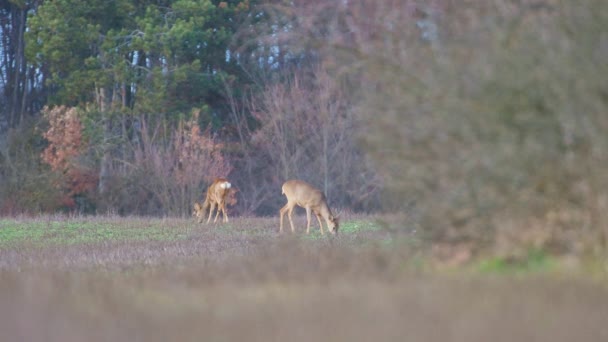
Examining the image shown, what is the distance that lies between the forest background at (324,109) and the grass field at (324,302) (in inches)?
23.1

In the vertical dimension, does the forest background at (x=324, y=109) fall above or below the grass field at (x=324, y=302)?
above

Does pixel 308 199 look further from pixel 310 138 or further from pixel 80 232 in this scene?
pixel 310 138

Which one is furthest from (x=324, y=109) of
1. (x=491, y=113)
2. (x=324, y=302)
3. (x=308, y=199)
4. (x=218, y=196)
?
(x=324, y=302)

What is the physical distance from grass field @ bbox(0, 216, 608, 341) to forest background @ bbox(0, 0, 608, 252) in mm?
587

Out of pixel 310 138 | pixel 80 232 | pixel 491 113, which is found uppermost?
pixel 310 138

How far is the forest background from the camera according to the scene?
286 inches

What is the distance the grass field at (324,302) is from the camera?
588cm

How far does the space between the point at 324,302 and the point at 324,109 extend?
3212cm

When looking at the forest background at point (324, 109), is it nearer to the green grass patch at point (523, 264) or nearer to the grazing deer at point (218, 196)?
the green grass patch at point (523, 264)

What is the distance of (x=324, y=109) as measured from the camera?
38.5m

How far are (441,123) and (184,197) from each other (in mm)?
28439

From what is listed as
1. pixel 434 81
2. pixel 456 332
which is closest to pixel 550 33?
pixel 434 81

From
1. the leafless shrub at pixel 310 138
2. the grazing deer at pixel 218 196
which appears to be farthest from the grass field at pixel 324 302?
the leafless shrub at pixel 310 138

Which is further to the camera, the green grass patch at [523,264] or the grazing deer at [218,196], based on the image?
the grazing deer at [218,196]
